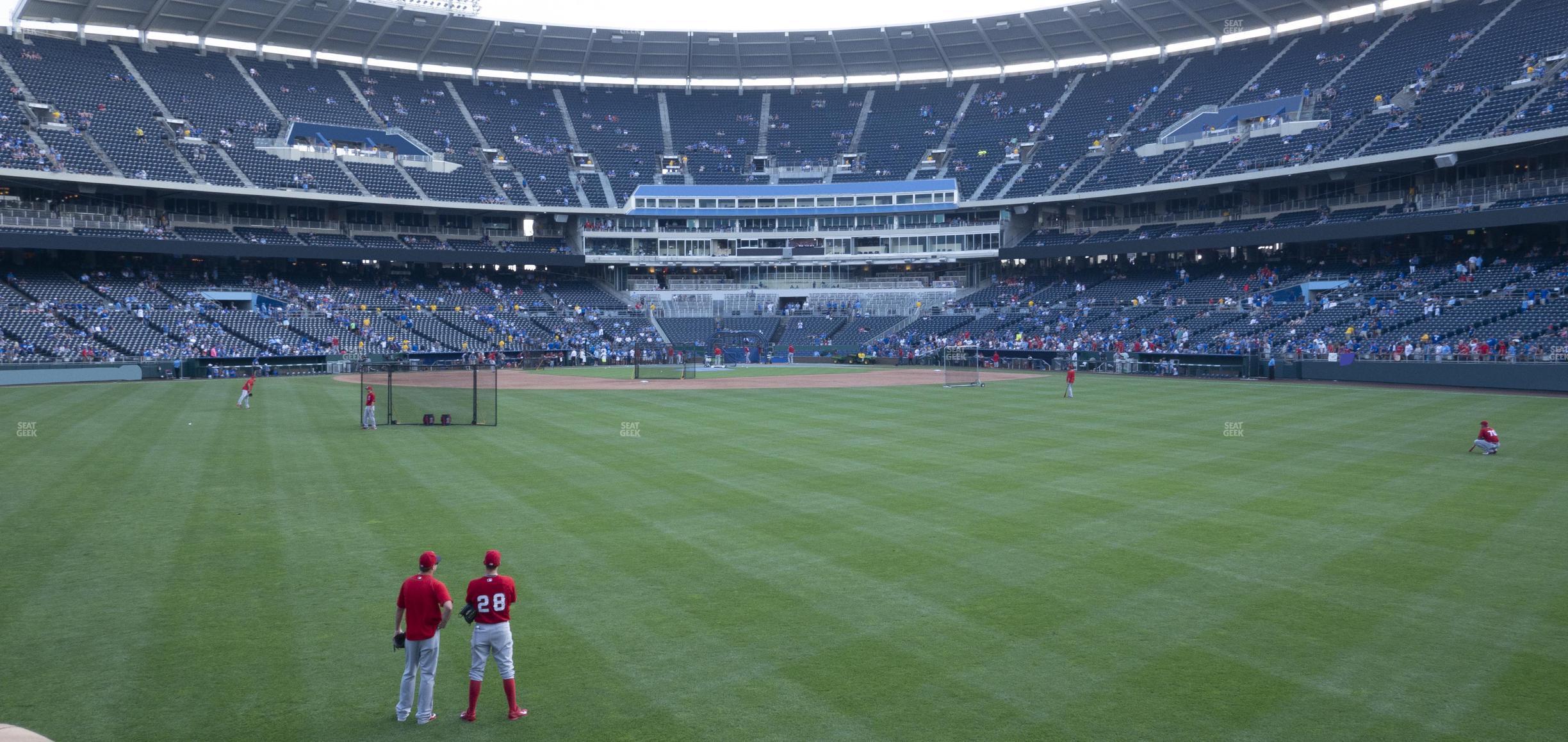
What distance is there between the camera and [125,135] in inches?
2549

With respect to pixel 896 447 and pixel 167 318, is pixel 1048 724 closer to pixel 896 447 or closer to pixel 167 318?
pixel 896 447

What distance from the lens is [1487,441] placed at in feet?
69.1

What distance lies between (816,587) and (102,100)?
7648 centimetres

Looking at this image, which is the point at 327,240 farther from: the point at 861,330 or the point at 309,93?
the point at 861,330

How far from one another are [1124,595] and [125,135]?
246 feet

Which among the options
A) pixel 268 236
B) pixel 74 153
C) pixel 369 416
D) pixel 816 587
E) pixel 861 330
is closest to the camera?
pixel 816 587

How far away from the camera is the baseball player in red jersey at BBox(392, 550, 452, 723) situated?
7.93 meters

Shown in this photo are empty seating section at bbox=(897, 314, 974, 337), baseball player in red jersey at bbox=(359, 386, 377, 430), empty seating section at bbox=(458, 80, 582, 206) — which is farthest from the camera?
empty seating section at bbox=(458, 80, 582, 206)

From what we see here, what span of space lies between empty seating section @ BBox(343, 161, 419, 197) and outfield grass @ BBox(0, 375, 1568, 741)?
173 feet

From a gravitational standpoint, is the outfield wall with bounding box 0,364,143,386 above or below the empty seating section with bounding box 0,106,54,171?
below

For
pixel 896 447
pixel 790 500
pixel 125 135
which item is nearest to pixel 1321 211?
pixel 896 447

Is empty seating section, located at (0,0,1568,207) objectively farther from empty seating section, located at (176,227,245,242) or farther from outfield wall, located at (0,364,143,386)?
outfield wall, located at (0,364,143,386)

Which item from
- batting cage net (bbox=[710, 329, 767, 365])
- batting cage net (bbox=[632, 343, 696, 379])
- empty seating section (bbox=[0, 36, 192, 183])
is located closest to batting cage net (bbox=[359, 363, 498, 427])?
batting cage net (bbox=[632, 343, 696, 379])

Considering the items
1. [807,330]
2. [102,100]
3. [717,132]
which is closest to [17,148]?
[102,100]
